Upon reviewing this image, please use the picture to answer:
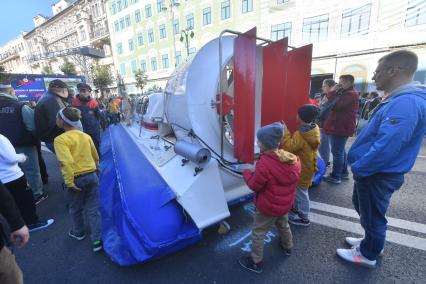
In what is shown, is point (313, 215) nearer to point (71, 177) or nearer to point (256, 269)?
point (256, 269)

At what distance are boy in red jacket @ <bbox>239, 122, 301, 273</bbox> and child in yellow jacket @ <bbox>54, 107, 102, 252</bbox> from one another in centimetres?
177

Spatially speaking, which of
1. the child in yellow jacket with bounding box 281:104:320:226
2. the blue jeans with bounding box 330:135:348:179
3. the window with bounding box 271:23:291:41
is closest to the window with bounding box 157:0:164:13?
the window with bounding box 271:23:291:41

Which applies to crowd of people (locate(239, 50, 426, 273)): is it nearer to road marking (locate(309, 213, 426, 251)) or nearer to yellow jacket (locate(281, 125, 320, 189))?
yellow jacket (locate(281, 125, 320, 189))

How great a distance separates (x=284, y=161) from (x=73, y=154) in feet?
7.15

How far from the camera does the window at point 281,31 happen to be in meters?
14.7

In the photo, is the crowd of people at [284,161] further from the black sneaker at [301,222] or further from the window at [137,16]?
the window at [137,16]

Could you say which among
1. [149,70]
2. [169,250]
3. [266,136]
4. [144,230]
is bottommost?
[169,250]

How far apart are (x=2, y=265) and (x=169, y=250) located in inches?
48.2

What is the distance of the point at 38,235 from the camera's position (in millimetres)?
2740

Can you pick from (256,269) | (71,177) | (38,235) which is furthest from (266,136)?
(38,235)

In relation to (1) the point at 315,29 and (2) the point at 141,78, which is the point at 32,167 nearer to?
(1) the point at 315,29

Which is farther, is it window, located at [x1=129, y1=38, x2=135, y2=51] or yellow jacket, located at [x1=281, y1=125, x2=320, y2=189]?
window, located at [x1=129, y1=38, x2=135, y2=51]

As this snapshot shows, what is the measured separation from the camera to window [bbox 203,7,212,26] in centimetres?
1916

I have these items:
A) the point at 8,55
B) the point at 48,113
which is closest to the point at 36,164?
the point at 48,113
